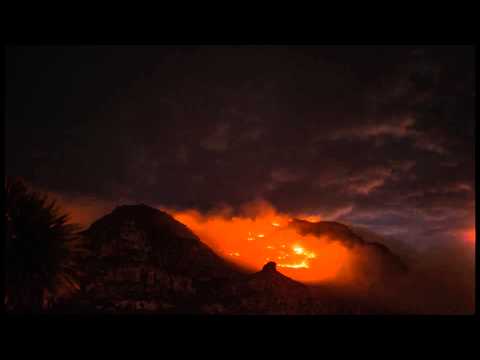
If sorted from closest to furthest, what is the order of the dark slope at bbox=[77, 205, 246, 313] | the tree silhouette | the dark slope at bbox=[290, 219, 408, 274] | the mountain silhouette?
the tree silhouette
the mountain silhouette
the dark slope at bbox=[77, 205, 246, 313]
the dark slope at bbox=[290, 219, 408, 274]

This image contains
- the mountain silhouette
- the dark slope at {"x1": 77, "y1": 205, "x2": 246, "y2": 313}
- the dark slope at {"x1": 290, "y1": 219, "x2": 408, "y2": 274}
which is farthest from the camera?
the dark slope at {"x1": 290, "y1": 219, "x2": 408, "y2": 274}

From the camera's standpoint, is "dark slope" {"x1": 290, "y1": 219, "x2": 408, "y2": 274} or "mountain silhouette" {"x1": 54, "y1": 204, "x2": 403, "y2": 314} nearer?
"mountain silhouette" {"x1": 54, "y1": 204, "x2": 403, "y2": 314}

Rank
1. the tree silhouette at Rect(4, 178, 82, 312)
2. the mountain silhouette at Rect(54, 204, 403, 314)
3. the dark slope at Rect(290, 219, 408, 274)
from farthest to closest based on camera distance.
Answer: the dark slope at Rect(290, 219, 408, 274)
the mountain silhouette at Rect(54, 204, 403, 314)
the tree silhouette at Rect(4, 178, 82, 312)

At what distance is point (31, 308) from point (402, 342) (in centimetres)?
827

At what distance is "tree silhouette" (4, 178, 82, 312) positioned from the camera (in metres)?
8.73

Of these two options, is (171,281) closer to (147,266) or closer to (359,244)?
(147,266)

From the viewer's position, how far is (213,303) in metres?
30.3

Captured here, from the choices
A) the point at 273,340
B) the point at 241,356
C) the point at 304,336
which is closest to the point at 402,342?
the point at 304,336

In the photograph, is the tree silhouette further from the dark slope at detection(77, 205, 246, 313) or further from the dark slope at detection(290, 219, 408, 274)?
the dark slope at detection(290, 219, 408, 274)

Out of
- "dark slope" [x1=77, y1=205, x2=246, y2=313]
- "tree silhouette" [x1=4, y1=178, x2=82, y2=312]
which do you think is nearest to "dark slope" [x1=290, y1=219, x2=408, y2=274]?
"dark slope" [x1=77, y1=205, x2=246, y2=313]

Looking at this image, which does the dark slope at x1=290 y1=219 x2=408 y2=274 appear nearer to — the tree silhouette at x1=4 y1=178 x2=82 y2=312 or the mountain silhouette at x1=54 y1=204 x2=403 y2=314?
the mountain silhouette at x1=54 y1=204 x2=403 y2=314

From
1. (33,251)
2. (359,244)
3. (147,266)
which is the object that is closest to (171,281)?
(147,266)

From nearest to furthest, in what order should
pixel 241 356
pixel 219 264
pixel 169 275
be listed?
1. pixel 241 356
2. pixel 169 275
3. pixel 219 264

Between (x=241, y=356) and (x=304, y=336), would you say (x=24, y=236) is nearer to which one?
(x=241, y=356)
